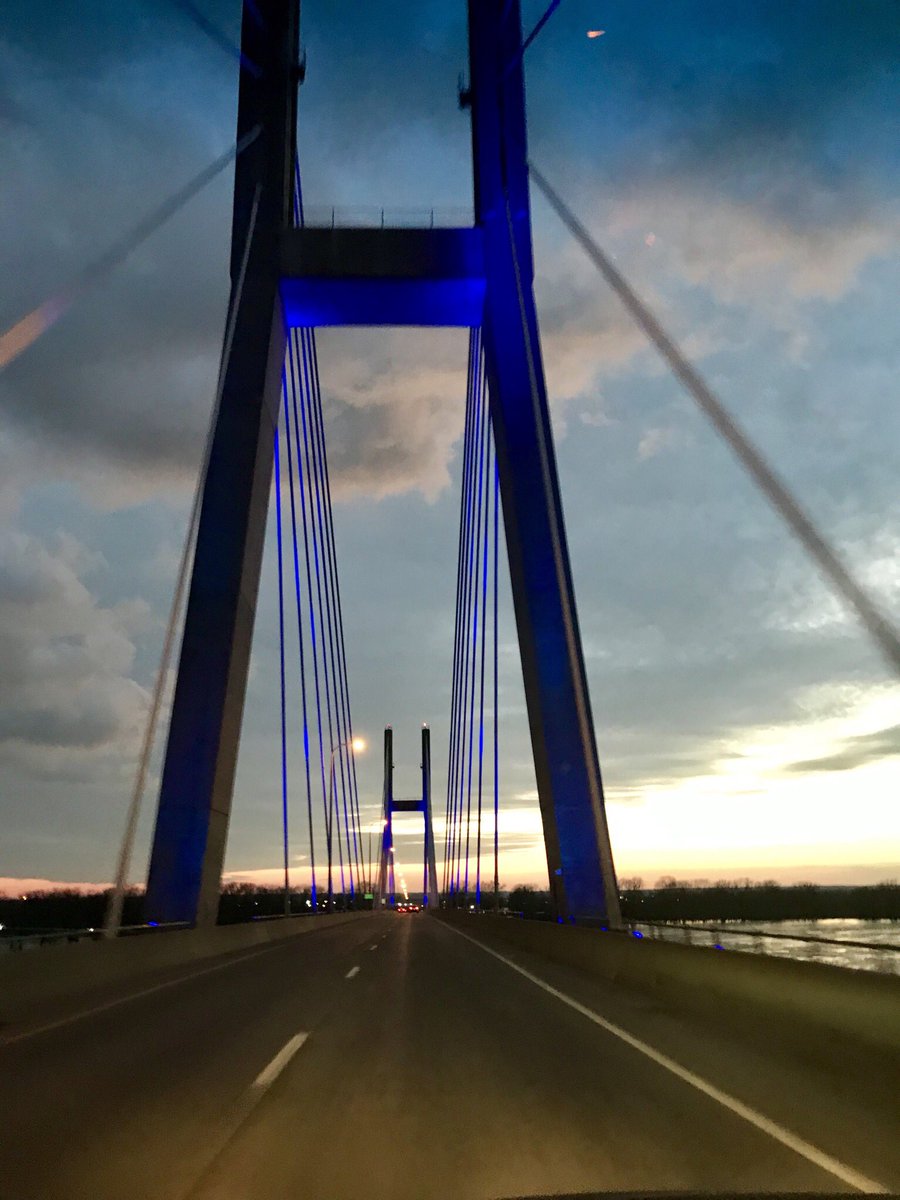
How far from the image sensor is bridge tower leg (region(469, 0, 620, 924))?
74.8 ft

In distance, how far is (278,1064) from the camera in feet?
25.0

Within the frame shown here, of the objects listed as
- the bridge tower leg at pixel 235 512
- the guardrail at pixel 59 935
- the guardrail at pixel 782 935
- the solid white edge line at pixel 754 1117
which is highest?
the bridge tower leg at pixel 235 512

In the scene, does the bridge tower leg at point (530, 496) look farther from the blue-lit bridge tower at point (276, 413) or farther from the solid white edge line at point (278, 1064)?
the solid white edge line at point (278, 1064)

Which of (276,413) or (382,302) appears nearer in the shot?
(276,413)

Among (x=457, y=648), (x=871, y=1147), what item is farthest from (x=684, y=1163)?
(x=457, y=648)

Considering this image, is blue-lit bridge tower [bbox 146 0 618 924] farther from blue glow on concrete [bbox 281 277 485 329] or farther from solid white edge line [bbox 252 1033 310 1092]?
solid white edge line [bbox 252 1033 310 1092]

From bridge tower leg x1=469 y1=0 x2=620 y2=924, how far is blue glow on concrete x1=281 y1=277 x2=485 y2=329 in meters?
1.17

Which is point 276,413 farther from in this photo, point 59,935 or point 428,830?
point 428,830

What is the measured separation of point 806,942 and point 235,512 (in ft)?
54.9

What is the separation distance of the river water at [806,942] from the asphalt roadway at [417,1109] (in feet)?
3.30

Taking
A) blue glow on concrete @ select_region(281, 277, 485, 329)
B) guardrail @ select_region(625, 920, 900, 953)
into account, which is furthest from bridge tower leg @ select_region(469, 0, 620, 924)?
guardrail @ select_region(625, 920, 900, 953)

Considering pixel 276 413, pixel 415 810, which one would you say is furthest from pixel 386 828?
pixel 276 413

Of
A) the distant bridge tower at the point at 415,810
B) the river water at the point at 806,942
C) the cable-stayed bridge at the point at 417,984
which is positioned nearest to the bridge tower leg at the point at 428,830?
the distant bridge tower at the point at 415,810

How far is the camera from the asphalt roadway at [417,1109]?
4633mm
